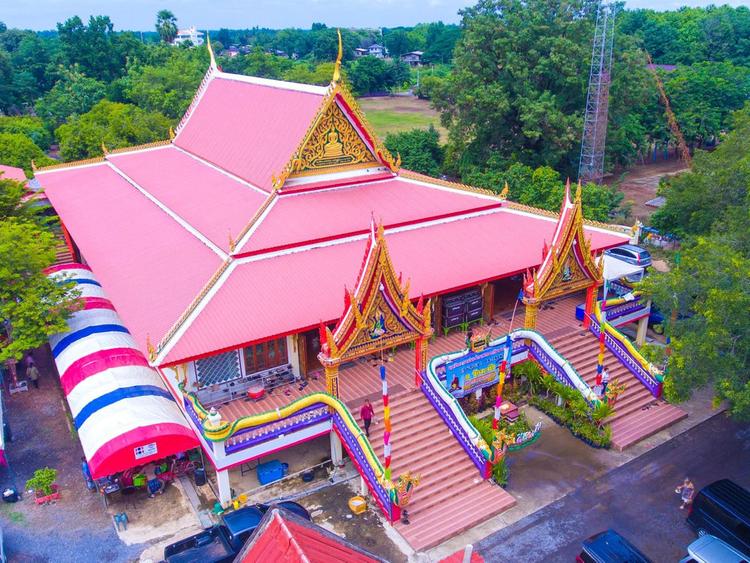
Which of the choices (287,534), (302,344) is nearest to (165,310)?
(302,344)

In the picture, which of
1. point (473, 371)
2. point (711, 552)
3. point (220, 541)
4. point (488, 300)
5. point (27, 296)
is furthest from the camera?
point (488, 300)

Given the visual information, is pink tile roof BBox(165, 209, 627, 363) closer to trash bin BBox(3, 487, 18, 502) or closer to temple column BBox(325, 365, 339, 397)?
temple column BBox(325, 365, 339, 397)

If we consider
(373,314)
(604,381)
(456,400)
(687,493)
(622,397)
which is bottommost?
(687,493)

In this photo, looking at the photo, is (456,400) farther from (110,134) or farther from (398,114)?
(398,114)

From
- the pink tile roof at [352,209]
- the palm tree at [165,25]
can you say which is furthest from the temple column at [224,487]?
the palm tree at [165,25]

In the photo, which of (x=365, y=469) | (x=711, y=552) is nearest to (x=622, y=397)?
(x=711, y=552)

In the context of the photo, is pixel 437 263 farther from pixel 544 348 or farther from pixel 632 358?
pixel 632 358
